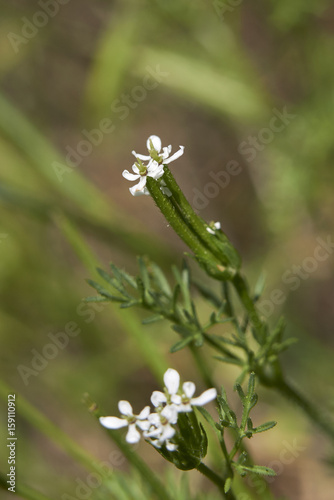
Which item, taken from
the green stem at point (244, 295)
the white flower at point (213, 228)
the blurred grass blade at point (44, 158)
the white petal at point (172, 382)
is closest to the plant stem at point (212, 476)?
the white petal at point (172, 382)

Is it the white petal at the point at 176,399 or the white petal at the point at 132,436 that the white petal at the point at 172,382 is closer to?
the white petal at the point at 176,399

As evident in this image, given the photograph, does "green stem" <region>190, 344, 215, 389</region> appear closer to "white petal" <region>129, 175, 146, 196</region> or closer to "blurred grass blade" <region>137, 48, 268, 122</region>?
"white petal" <region>129, 175, 146, 196</region>

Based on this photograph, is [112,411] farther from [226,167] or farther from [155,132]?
[155,132]

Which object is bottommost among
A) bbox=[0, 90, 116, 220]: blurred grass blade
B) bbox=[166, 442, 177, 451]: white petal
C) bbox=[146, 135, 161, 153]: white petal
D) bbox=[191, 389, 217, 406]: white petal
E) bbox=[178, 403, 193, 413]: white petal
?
bbox=[166, 442, 177, 451]: white petal

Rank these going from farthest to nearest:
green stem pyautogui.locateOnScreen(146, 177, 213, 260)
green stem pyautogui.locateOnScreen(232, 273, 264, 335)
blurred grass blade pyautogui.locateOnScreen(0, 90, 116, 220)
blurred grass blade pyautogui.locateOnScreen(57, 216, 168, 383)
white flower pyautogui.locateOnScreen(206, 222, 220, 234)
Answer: blurred grass blade pyautogui.locateOnScreen(0, 90, 116, 220) < blurred grass blade pyautogui.locateOnScreen(57, 216, 168, 383) < green stem pyautogui.locateOnScreen(232, 273, 264, 335) < white flower pyautogui.locateOnScreen(206, 222, 220, 234) < green stem pyautogui.locateOnScreen(146, 177, 213, 260)

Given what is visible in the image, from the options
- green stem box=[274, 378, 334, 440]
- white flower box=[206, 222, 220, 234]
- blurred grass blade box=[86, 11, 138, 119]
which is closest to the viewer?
white flower box=[206, 222, 220, 234]

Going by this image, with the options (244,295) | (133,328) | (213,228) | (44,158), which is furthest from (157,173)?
(44,158)

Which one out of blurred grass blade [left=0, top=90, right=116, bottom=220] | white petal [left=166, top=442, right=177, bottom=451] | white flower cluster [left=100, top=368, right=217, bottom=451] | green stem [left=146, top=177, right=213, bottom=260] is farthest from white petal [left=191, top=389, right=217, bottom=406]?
blurred grass blade [left=0, top=90, right=116, bottom=220]
